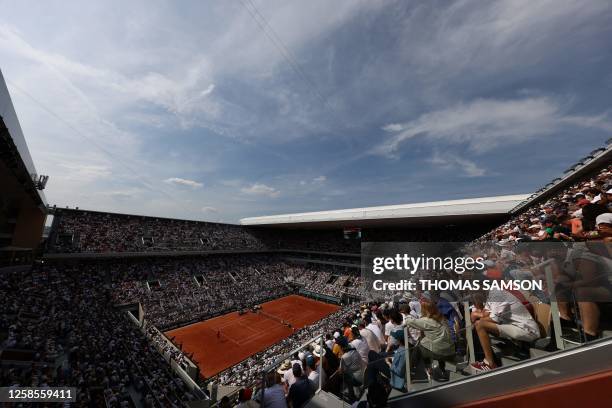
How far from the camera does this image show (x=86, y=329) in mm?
13820

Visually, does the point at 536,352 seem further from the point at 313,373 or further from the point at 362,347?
the point at 313,373

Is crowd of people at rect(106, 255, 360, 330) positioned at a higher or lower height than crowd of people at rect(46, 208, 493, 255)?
lower

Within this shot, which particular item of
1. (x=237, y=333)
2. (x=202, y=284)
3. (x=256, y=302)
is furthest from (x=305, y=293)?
(x=202, y=284)

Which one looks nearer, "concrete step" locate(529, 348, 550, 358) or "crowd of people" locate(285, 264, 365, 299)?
"concrete step" locate(529, 348, 550, 358)

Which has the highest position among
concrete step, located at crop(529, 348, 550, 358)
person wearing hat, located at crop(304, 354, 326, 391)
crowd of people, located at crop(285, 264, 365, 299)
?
concrete step, located at crop(529, 348, 550, 358)

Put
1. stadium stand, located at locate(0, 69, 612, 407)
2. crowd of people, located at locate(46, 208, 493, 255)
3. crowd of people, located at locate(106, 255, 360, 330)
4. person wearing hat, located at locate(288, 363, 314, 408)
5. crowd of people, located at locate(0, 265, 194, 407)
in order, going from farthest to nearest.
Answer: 1. crowd of people, located at locate(46, 208, 493, 255)
2. crowd of people, located at locate(106, 255, 360, 330)
3. crowd of people, located at locate(0, 265, 194, 407)
4. person wearing hat, located at locate(288, 363, 314, 408)
5. stadium stand, located at locate(0, 69, 612, 407)

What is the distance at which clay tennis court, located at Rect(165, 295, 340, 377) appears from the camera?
18.7m

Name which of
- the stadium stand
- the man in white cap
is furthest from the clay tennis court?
the man in white cap

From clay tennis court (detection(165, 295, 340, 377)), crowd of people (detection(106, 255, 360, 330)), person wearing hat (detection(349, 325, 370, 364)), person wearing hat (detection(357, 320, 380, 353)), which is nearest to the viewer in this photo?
person wearing hat (detection(349, 325, 370, 364))

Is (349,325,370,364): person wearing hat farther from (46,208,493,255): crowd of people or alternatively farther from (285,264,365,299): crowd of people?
(46,208,493,255): crowd of people

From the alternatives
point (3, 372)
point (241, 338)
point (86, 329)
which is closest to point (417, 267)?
point (3, 372)

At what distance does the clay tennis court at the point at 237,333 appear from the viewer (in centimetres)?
1872

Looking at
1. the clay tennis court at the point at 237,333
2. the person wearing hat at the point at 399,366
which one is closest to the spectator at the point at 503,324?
the person wearing hat at the point at 399,366

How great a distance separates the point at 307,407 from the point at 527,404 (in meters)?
2.83
